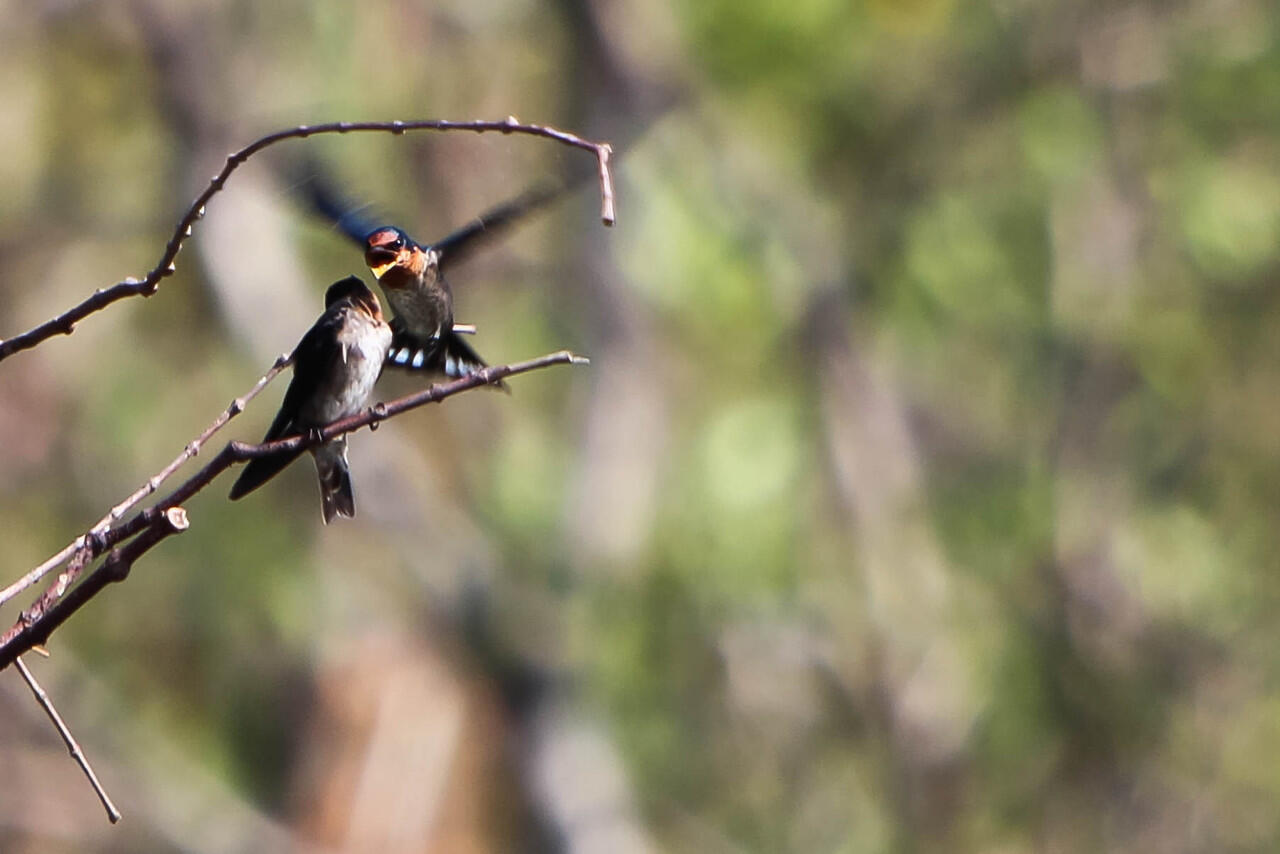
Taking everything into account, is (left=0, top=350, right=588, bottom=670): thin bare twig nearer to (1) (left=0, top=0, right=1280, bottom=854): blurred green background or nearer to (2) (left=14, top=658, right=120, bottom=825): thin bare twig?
(2) (left=14, top=658, right=120, bottom=825): thin bare twig

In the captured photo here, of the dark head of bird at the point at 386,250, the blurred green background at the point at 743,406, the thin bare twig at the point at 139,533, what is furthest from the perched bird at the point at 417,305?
the blurred green background at the point at 743,406

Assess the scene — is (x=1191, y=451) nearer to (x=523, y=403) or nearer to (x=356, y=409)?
(x=523, y=403)

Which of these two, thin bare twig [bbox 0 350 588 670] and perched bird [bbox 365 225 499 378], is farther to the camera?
perched bird [bbox 365 225 499 378]

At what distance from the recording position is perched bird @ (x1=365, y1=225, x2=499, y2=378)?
398cm

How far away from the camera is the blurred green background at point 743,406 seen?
10.2m

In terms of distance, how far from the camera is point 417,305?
4.05 m

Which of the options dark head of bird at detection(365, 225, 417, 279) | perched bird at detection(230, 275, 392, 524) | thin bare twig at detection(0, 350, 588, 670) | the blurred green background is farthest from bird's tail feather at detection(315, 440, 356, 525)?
the blurred green background

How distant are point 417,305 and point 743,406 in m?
8.62

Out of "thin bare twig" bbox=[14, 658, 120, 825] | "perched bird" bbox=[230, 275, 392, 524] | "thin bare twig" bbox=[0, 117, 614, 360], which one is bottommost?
"thin bare twig" bbox=[14, 658, 120, 825]

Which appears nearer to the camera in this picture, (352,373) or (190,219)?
(190,219)

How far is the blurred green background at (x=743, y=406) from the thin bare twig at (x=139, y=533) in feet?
23.9

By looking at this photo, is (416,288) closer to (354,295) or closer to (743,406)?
(354,295)

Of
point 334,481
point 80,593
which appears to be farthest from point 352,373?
point 80,593

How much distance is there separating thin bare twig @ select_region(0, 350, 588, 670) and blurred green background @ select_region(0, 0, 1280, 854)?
729 cm
